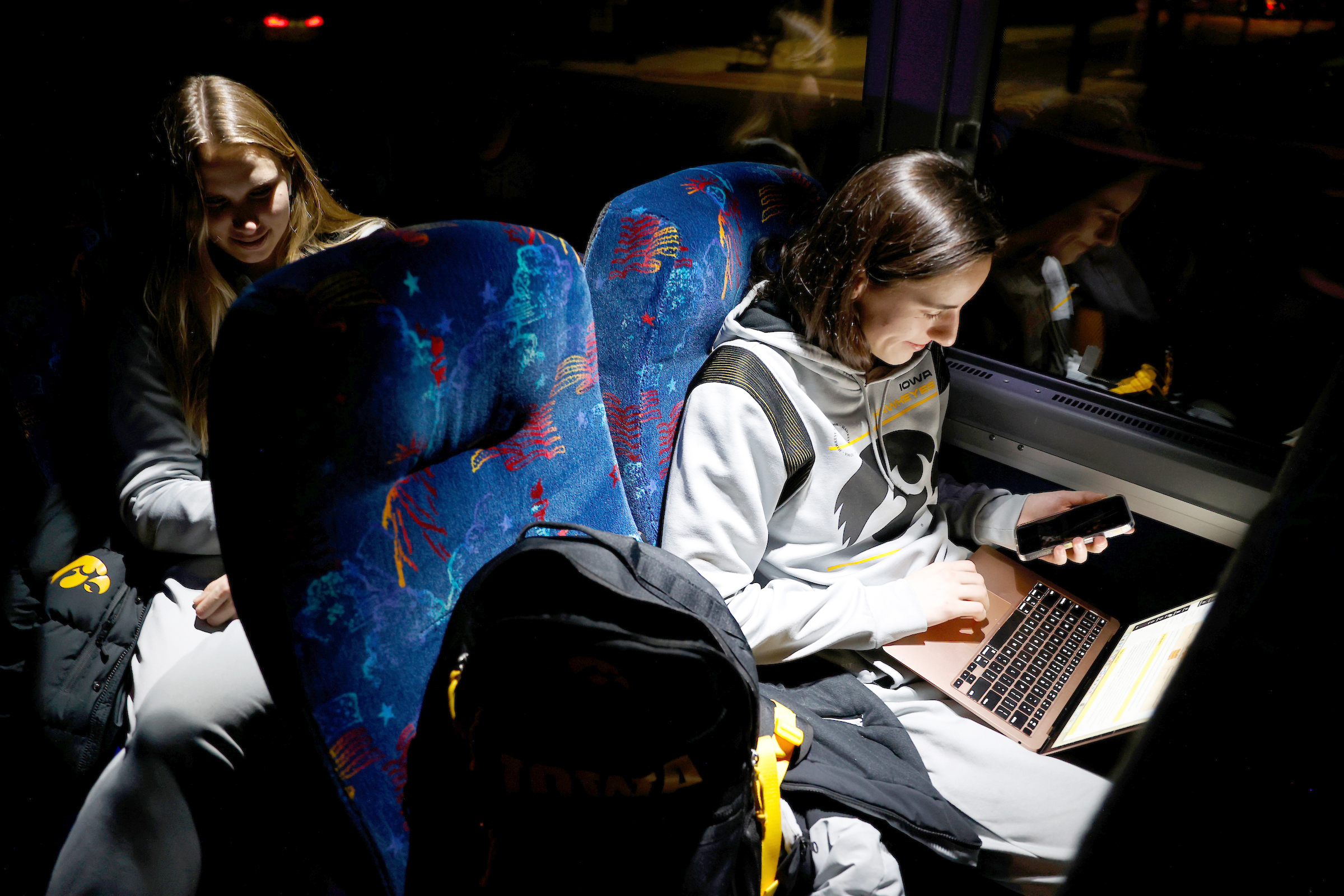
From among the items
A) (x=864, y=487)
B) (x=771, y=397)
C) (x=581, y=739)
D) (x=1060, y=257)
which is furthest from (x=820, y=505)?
(x=1060, y=257)

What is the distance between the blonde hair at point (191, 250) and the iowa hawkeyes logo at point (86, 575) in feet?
0.75

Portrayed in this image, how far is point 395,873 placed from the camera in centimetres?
76

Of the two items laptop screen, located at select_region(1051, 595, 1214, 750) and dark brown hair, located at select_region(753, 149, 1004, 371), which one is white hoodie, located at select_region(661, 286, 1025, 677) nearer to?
dark brown hair, located at select_region(753, 149, 1004, 371)

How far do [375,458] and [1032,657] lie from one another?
1.00 metres

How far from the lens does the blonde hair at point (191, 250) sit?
1.21m

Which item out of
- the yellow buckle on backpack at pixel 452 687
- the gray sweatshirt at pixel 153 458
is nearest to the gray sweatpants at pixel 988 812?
the yellow buckle on backpack at pixel 452 687

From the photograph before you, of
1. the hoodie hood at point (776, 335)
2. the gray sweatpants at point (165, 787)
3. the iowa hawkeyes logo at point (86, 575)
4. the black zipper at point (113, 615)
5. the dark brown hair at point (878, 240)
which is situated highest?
the dark brown hair at point (878, 240)

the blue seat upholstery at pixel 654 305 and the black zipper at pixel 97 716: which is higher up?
the blue seat upholstery at pixel 654 305

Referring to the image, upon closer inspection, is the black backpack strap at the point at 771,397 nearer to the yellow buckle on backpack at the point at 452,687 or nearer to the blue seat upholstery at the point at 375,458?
the blue seat upholstery at the point at 375,458

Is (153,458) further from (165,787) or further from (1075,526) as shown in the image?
(1075,526)

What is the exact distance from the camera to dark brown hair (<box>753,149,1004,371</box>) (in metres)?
1.11

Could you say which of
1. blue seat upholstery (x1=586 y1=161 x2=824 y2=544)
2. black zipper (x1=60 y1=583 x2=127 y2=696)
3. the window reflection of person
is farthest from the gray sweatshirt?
the window reflection of person

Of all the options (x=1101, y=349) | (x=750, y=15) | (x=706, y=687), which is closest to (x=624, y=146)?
(x=750, y=15)

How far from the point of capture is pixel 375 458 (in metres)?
0.74
